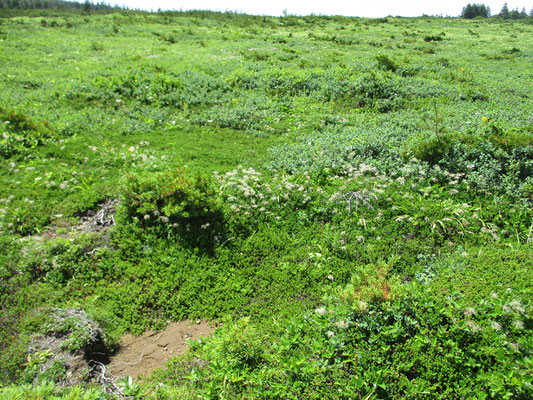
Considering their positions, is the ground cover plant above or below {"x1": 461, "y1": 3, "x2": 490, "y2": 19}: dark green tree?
below

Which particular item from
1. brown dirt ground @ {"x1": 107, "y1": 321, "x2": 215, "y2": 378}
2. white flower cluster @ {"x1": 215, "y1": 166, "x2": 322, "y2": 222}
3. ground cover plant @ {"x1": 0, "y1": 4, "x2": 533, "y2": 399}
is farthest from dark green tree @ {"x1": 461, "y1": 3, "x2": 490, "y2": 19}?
brown dirt ground @ {"x1": 107, "y1": 321, "x2": 215, "y2": 378}

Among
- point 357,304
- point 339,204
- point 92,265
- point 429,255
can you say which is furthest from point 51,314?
point 429,255

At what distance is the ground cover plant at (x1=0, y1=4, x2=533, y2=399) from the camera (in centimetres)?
389

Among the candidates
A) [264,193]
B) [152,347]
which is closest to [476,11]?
[264,193]

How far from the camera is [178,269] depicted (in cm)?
616

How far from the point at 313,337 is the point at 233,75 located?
13.9 meters

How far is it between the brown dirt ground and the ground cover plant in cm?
19

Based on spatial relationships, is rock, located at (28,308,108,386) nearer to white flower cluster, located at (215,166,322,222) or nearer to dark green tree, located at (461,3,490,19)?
white flower cluster, located at (215,166,322,222)

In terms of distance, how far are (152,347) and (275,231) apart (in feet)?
10.4

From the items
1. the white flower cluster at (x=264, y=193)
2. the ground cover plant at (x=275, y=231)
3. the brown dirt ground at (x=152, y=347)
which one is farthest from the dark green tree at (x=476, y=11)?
the brown dirt ground at (x=152, y=347)

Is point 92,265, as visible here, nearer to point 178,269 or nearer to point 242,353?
point 178,269

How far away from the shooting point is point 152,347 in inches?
198

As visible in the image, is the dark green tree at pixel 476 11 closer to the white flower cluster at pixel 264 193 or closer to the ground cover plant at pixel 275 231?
the ground cover plant at pixel 275 231

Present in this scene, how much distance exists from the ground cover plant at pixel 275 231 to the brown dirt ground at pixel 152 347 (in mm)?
192
